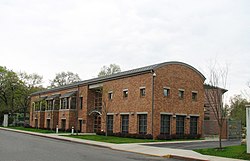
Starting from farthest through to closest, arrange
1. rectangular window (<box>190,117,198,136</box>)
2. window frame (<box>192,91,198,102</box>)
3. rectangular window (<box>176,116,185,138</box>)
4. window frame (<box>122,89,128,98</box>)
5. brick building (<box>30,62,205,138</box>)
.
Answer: window frame (<box>192,91,198,102</box>) → window frame (<box>122,89,128,98</box>) → rectangular window (<box>190,117,198,136</box>) → rectangular window (<box>176,116,185,138</box>) → brick building (<box>30,62,205,138</box>)

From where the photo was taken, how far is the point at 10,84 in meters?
70.4

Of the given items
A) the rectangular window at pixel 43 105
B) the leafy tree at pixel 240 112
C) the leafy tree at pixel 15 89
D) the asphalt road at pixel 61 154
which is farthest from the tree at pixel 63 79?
the asphalt road at pixel 61 154

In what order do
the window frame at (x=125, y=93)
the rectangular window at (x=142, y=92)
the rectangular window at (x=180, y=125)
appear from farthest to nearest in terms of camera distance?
the window frame at (x=125, y=93) → the rectangular window at (x=180, y=125) → the rectangular window at (x=142, y=92)

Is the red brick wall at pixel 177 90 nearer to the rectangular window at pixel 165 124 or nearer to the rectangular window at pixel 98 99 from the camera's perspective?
the rectangular window at pixel 165 124

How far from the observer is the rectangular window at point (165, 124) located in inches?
1243

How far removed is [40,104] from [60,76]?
30.7 meters

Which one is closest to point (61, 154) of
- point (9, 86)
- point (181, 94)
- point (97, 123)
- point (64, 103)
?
point (181, 94)

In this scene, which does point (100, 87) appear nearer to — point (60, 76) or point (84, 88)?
point (84, 88)

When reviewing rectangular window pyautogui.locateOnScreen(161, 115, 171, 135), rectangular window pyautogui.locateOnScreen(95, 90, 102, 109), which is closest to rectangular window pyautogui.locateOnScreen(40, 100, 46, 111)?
rectangular window pyautogui.locateOnScreen(95, 90, 102, 109)

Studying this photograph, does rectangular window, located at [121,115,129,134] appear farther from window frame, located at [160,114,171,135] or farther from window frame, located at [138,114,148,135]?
window frame, located at [160,114,171,135]

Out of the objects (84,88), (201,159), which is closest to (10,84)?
(84,88)

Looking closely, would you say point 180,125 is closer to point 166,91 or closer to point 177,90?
point 177,90

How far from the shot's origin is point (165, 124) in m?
31.9

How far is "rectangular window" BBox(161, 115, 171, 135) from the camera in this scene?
104 feet
